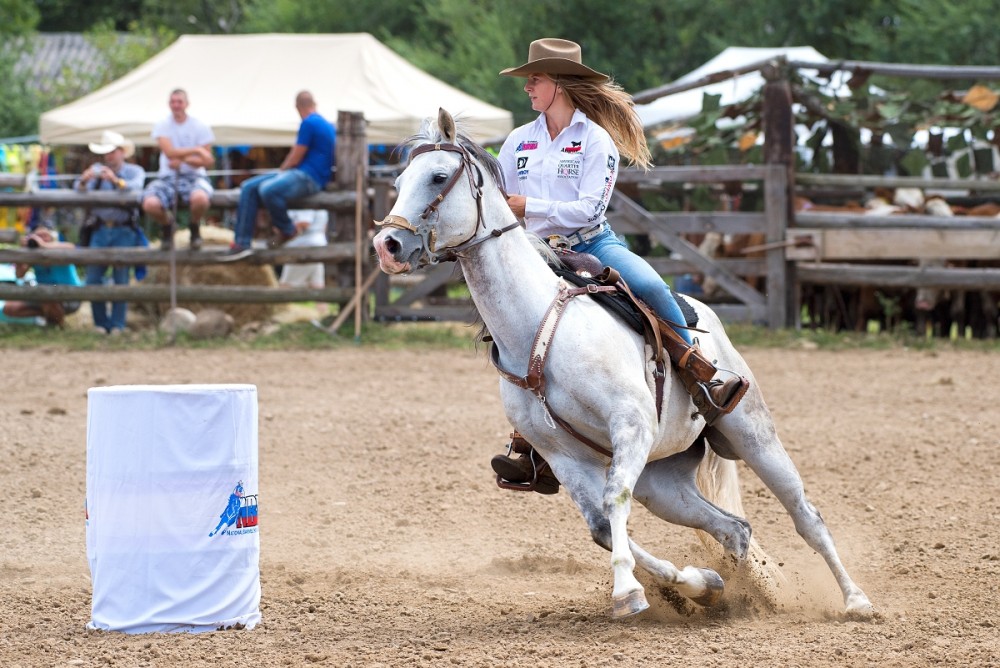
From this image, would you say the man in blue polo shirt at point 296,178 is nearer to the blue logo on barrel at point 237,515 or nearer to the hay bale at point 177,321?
the hay bale at point 177,321

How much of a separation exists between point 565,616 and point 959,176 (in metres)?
11.5

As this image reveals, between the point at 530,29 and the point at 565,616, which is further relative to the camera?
the point at 530,29

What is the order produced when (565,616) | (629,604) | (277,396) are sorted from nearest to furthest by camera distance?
(629,604) → (565,616) → (277,396)

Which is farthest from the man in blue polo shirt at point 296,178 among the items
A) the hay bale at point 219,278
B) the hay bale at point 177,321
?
the hay bale at point 219,278

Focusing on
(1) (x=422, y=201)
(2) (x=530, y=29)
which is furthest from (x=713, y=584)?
(2) (x=530, y=29)

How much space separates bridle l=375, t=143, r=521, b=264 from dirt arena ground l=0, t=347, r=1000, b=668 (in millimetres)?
1519

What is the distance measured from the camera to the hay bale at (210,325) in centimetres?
1423

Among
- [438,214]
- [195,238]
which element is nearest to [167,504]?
[438,214]

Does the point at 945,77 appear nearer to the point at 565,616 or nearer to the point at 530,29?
the point at 565,616

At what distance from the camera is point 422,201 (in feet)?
15.6

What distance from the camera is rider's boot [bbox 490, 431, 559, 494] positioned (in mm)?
5471

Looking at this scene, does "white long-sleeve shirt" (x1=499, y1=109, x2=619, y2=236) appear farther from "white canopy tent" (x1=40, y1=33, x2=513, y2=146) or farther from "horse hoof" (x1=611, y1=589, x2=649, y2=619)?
"white canopy tent" (x1=40, y1=33, x2=513, y2=146)

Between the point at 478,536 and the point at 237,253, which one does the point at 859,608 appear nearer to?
the point at 478,536

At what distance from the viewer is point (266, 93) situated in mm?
20953
